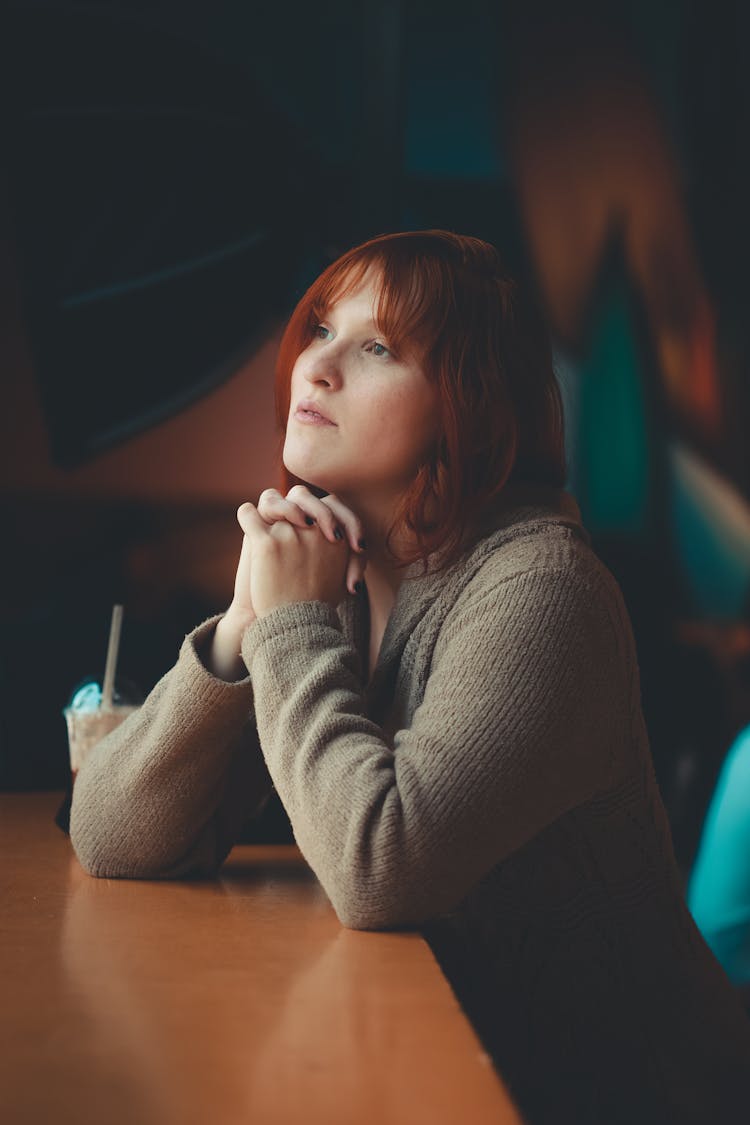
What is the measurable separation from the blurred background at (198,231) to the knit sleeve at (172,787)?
720 mm

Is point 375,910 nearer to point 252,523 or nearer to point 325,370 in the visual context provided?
point 252,523

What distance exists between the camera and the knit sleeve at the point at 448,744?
0.93 m

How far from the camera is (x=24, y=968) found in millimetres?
847

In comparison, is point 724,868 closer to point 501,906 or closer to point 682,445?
point 501,906

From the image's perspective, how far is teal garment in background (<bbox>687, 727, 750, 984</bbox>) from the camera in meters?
1.52

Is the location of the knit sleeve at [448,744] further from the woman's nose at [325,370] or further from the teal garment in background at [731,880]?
the teal garment in background at [731,880]

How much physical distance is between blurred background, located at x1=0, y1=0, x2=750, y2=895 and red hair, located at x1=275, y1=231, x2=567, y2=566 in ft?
2.47

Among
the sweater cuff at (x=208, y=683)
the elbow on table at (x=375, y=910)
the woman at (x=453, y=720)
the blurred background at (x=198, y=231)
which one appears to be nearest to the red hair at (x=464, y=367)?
the woman at (x=453, y=720)

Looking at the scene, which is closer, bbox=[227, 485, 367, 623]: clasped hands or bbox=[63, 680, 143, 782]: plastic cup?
Result: bbox=[227, 485, 367, 623]: clasped hands

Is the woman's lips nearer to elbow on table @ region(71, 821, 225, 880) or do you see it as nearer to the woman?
the woman

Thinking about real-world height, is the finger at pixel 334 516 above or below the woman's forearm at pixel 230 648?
above

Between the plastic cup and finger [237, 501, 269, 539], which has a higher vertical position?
finger [237, 501, 269, 539]

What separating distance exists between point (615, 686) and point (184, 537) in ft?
3.55

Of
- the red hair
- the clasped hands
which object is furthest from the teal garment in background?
the clasped hands
